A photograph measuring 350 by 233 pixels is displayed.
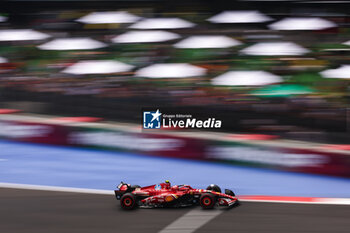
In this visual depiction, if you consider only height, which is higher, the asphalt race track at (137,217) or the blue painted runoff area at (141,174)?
the asphalt race track at (137,217)

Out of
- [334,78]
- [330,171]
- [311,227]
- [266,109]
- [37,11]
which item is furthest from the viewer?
[37,11]

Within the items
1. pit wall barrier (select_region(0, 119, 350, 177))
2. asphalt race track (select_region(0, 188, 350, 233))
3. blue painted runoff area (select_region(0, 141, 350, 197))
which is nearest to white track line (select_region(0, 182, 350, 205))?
asphalt race track (select_region(0, 188, 350, 233))

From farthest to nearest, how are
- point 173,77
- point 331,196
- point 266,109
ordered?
1. point 173,77
2. point 266,109
3. point 331,196

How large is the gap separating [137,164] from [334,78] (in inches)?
213

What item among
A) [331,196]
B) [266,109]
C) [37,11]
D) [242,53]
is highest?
[37,11]

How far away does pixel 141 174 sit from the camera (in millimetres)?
10695

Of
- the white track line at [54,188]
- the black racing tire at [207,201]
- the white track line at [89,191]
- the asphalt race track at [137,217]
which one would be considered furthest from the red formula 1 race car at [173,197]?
the white track line at [54,188]

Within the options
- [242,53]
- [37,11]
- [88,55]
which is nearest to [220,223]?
[242,53]

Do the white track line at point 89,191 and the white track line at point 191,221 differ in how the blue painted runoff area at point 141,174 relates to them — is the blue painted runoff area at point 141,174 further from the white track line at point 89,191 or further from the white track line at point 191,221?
the white track line at point 191,221

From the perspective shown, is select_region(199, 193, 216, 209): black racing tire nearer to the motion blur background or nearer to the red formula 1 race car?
the red formula 1 race car

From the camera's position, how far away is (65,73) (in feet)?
49.8

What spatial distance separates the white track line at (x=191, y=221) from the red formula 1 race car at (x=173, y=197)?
0.12 m

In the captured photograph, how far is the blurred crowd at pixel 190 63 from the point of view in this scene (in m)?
12.6

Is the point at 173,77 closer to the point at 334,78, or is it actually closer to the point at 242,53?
the point at 242,53
